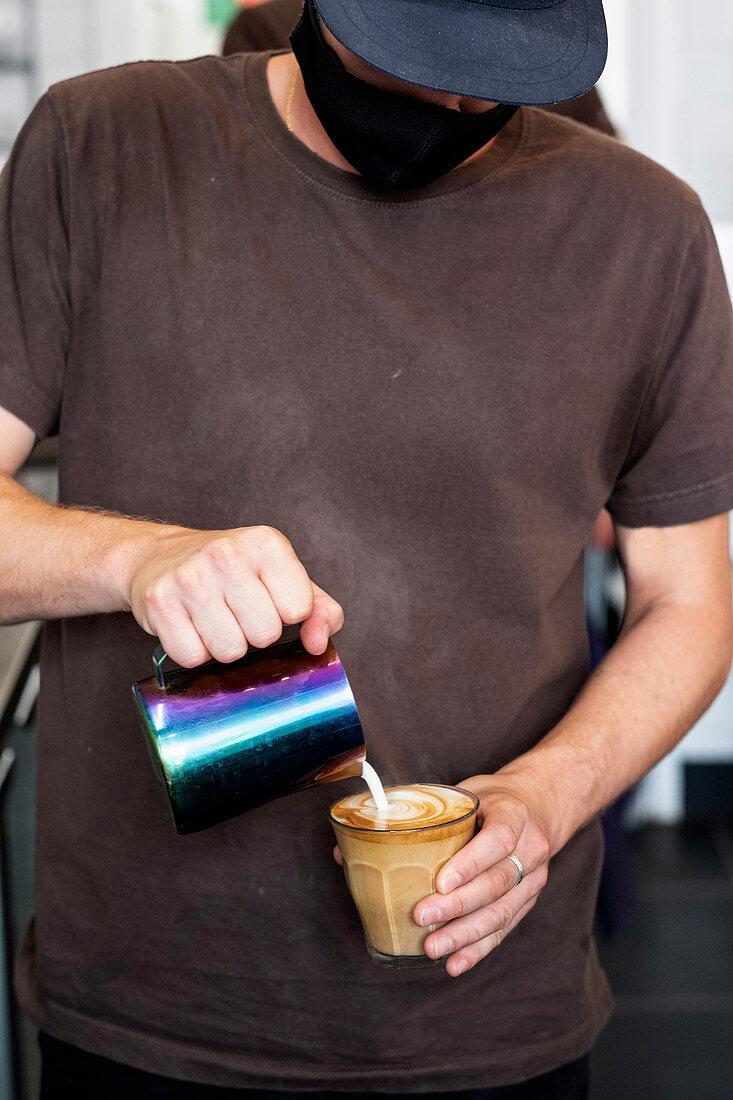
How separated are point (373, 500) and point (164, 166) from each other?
1.37 feet

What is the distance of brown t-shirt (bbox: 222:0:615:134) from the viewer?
1934 mm

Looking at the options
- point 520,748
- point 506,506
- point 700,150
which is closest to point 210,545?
point 506,506

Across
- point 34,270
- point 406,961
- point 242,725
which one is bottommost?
point 406,961

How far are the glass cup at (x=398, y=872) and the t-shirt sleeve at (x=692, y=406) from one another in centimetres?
48

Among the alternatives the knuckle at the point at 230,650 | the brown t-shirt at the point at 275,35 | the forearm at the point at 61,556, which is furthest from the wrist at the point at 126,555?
the brown t-shirt at the point at 275,35

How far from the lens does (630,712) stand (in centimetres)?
128

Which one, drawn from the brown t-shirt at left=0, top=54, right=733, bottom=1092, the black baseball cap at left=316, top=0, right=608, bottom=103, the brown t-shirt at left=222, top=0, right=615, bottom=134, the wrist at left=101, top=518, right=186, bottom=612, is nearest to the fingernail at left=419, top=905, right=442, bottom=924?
the brown t-shirt at left=0, top=54, right=733, bottom=1092

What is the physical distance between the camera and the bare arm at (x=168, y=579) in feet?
2.81

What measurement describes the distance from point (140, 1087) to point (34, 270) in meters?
0.86

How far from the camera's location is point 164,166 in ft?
3.93

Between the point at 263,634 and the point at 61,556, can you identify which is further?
A: the point at 61,556

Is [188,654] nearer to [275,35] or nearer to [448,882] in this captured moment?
[448,882]

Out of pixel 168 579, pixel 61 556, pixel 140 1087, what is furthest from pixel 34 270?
pixel 140 1087

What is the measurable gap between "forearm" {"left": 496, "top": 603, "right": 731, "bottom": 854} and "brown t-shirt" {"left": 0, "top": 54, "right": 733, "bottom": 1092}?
8 centimetres
